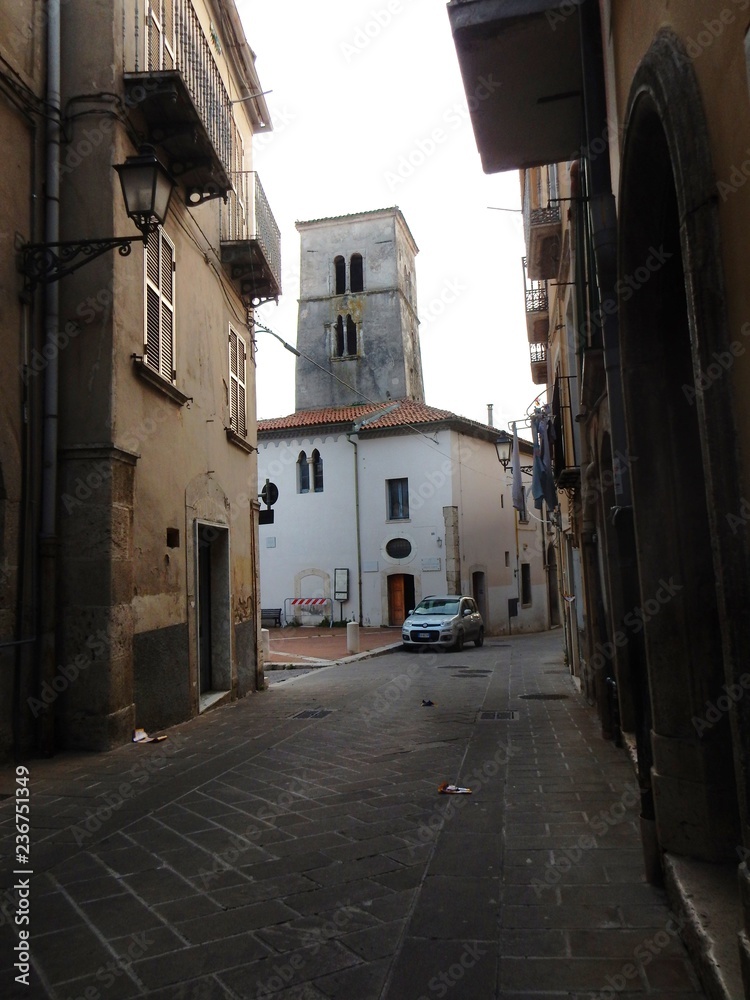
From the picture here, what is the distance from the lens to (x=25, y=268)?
7078mm

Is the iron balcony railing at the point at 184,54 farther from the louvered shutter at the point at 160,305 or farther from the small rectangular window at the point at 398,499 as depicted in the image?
the small rectangular window at the point at 398,499

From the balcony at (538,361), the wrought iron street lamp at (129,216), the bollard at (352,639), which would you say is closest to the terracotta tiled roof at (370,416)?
the balcony at (538,361)

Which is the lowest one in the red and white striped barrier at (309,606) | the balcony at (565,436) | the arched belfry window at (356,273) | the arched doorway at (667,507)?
the red and white striped barrier at (309,606)

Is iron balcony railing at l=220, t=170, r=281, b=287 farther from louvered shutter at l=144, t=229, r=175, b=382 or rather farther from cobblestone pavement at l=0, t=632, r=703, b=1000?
cobblestone pavement at l=0, t=632, r=703, b=1000

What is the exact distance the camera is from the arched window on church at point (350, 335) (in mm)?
38969

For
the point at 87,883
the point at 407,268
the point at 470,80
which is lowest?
the point at 87,883

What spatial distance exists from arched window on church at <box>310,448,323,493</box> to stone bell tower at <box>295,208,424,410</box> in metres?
5.25

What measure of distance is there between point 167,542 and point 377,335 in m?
30.5

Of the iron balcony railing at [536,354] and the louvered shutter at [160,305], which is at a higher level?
the iron balcony railing at [536,354]

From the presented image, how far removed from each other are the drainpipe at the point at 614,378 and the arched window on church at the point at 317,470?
28.3m

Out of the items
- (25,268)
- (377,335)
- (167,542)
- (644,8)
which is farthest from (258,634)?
(377,335)

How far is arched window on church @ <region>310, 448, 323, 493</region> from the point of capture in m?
33.4

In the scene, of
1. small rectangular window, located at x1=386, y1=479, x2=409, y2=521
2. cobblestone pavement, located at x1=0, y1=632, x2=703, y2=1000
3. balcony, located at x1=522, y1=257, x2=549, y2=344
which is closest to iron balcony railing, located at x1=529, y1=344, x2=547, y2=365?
balcony, located at x1=522, y1=257, x2=549, y2=344

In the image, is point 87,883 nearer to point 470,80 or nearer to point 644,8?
point 644,8
